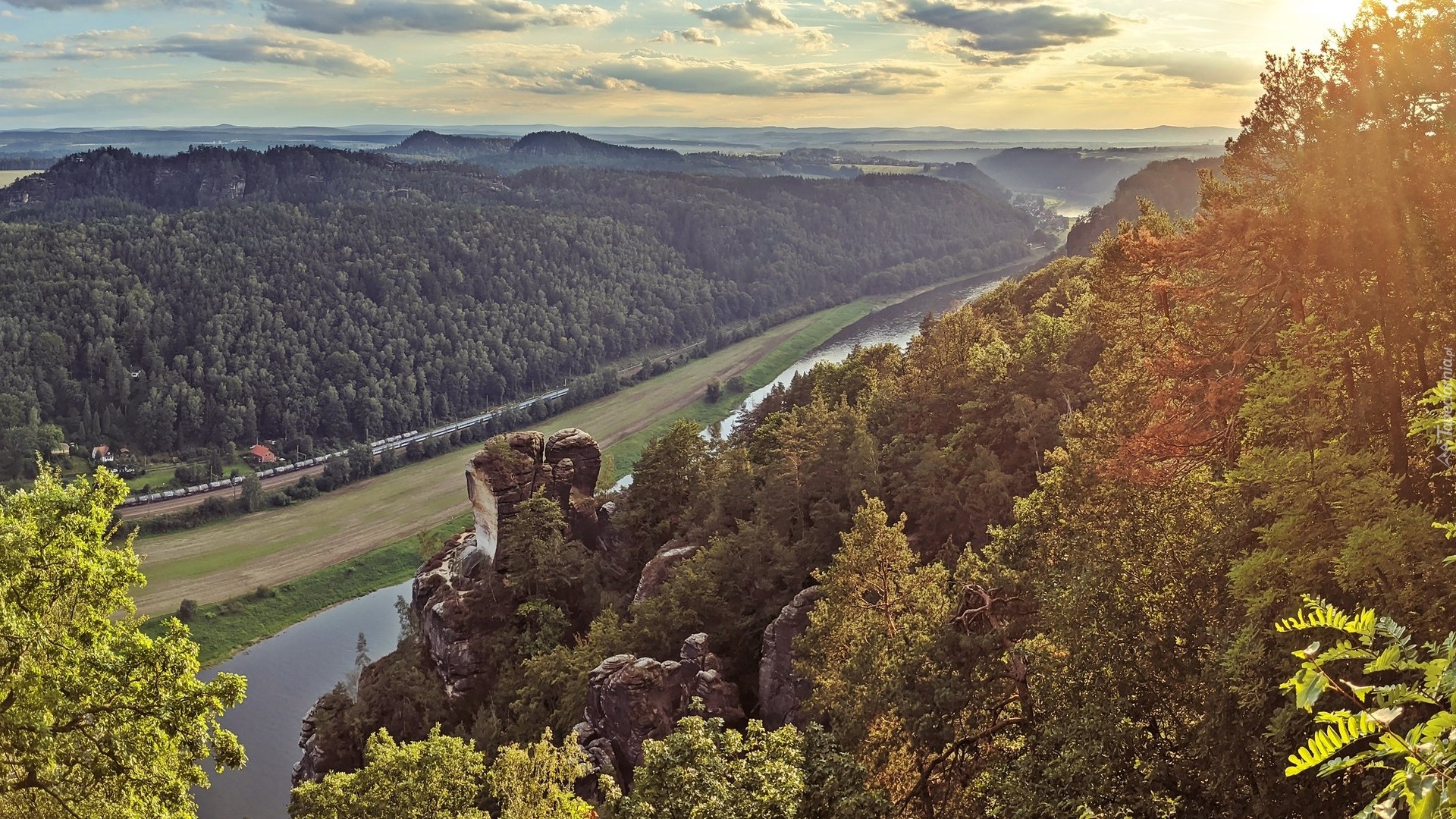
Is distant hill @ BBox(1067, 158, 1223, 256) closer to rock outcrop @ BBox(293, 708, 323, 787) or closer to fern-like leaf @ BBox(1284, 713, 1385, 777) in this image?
rock outcrop @ BBox(293, 708, 323, 787)

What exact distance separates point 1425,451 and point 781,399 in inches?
2244

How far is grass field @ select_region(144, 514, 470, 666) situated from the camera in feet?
228

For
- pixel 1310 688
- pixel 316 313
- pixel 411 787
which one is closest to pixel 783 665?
pixel 411 787

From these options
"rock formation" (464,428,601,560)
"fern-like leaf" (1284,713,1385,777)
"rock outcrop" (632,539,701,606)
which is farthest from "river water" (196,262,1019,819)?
"fern-like leaf" (1284,713,1385,777)

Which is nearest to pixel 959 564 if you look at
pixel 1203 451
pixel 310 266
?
pixel 1203 451

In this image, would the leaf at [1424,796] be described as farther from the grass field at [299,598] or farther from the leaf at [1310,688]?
the grass field at [299,598]

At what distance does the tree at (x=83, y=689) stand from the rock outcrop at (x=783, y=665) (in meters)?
15.6

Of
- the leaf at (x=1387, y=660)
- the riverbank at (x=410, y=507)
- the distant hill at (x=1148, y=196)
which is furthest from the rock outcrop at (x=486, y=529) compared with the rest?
the distant hill at (x=1148, y=196)

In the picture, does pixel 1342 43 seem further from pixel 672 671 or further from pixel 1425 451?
pixel 672 671

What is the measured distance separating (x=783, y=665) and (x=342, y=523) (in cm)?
7271

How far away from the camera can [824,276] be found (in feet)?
653

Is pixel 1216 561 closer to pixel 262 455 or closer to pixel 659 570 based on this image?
pixel 659 570

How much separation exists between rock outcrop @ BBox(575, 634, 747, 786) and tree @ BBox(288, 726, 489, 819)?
722cm

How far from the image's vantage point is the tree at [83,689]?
1352 centimetres
